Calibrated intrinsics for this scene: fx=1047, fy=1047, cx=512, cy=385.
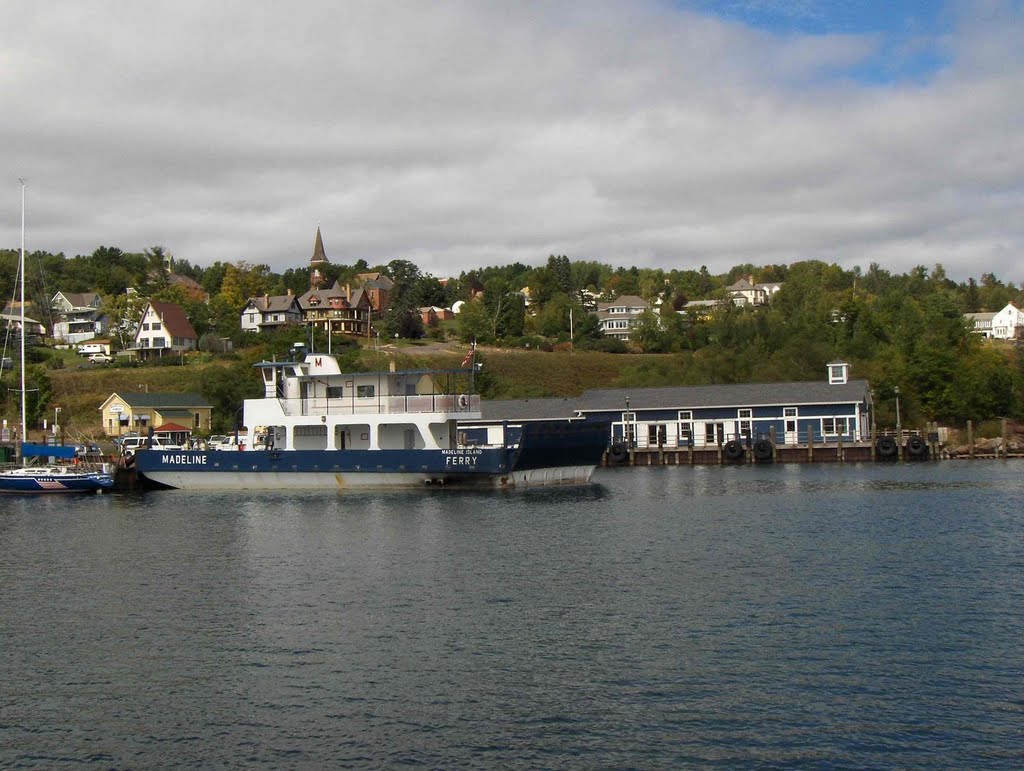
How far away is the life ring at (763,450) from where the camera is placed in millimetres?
69812

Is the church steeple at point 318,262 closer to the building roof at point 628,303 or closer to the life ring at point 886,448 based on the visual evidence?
the building roof at point 628,303

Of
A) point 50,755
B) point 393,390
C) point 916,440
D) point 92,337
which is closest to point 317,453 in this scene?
point 393,390

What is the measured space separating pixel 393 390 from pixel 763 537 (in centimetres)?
2331

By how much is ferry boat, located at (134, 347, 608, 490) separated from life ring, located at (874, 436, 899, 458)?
2438cm

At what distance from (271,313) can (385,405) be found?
249ft

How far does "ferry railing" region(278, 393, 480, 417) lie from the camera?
5016 cm

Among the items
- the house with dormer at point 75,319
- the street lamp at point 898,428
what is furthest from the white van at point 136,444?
the house with dormer at point 75,319

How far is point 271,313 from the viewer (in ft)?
403

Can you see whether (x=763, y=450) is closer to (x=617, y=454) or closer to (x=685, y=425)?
(x=685, y=425)

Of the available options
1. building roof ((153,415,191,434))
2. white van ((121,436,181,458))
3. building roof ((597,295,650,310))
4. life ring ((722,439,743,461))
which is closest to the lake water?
white van ((121,436,181,458))

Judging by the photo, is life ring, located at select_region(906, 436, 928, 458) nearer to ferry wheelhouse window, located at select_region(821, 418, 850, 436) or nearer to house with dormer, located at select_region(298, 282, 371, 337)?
ferry wheelhouse window, located at select_region(821, 418, 850, 436)

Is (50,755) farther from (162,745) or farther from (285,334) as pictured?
(285,334)

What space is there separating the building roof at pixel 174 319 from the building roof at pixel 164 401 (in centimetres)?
2261

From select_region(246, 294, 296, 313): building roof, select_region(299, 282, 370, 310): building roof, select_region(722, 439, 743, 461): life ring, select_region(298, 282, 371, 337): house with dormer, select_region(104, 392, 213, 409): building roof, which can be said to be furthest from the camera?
select_region(246, 294, 296, 313): building roof
